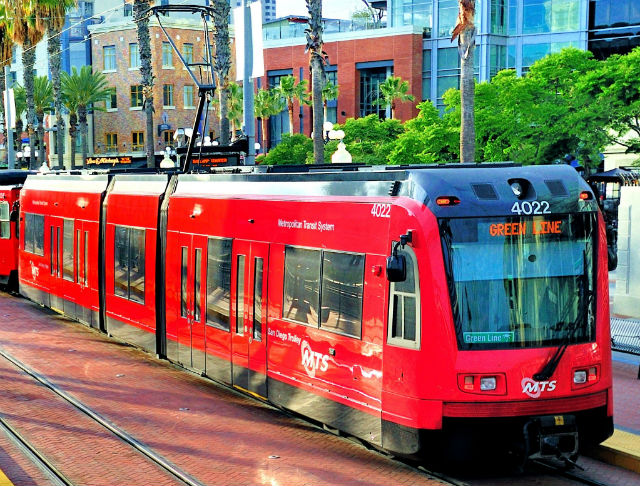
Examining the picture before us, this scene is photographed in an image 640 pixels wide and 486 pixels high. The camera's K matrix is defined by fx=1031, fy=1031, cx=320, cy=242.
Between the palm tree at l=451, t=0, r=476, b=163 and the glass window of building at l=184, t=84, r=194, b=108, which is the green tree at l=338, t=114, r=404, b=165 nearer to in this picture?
the palm tree at l=451, t=0, r=476, b=163

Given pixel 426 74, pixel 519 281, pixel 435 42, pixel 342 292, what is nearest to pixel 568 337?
pixel 519 281

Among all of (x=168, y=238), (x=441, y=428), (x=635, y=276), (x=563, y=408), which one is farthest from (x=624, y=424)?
(x=635, y=276)

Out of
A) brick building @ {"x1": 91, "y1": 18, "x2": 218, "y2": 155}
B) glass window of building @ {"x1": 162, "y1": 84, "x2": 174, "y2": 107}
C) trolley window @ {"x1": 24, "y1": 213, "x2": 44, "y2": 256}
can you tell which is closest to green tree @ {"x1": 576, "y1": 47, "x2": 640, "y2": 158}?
trolley window @ {"x1": 24, "y1": 213, "x2": 44, "y2": 256}

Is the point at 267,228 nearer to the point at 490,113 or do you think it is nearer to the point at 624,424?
the point at 624,424

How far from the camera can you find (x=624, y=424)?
12.6m

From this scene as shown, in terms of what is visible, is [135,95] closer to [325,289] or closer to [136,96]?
[136,96]

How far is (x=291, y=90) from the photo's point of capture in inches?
3238

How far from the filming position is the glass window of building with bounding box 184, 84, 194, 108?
294 ft

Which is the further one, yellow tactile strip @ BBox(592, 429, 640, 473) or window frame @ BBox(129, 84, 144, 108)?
window frame @ BBox(129, 84, 144, 108)

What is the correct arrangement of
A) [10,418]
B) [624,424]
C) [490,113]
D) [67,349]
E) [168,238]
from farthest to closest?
[490,113], [67,349], [168,238], [10,418], [624,424]

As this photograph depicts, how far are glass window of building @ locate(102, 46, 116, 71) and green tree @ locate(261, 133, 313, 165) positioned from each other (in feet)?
140

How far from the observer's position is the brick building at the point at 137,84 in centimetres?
8738

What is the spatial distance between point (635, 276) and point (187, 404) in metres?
11.7

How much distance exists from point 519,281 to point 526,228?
1.77ft
